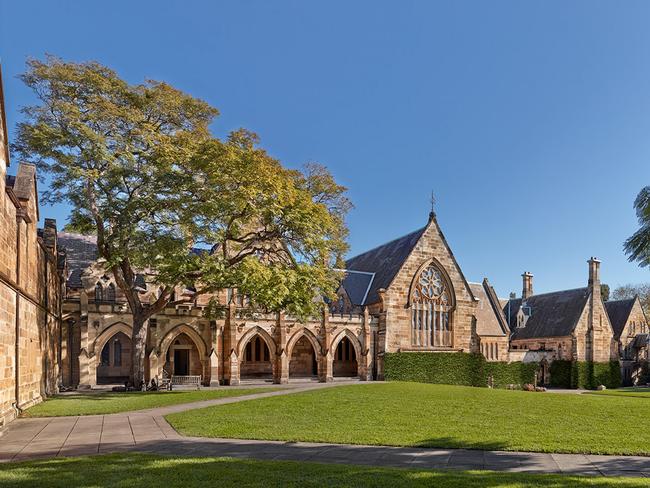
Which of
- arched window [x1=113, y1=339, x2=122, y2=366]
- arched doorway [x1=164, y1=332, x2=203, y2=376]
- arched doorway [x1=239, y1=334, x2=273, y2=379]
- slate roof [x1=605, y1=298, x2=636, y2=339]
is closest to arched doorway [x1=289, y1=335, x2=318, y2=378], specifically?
arched doorway [x1=239, y1=334, x2=273, y2=379]

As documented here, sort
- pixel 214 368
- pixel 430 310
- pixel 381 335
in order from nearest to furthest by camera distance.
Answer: pixel 214 368
pixel 381 335
pixel 430 310

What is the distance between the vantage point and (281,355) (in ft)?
112

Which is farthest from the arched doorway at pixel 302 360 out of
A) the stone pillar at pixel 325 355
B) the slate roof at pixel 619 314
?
the slate roof at pixel 619 314

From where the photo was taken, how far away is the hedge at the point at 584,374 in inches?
1925

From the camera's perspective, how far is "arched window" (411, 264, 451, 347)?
40406 millimetres

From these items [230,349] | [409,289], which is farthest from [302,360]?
[409,289]

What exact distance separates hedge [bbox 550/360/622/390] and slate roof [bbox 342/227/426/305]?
22066 millimetres

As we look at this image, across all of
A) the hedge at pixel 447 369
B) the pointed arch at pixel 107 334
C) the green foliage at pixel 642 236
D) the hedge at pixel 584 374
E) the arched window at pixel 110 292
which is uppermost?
the green foliage at pixel 642 236

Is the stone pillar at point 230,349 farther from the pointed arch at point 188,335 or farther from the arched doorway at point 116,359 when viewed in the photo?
the arched doorway at point 116,359

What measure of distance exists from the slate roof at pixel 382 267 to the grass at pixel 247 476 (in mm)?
31354

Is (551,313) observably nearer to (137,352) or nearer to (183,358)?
(183,358)

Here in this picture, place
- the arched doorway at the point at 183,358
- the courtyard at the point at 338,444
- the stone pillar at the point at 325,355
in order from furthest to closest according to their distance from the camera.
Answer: the stone pillar at the point at 325,355
the arched doorway at the point at 183,358
the courtyard at the point at 338,444

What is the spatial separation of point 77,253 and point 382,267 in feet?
81.3

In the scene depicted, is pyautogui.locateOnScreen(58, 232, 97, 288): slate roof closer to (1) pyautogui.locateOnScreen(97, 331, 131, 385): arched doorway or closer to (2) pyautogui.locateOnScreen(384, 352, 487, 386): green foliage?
(1) pyautogui.locateOnScreen(97, 331, 131, 385): arched doorway
